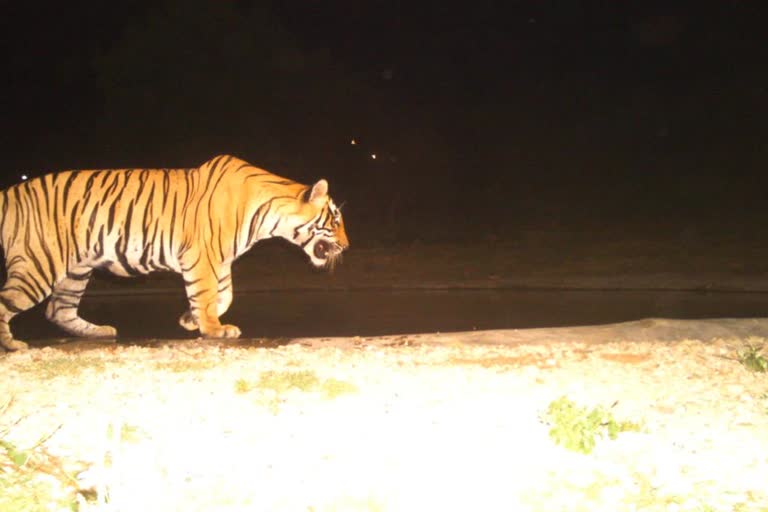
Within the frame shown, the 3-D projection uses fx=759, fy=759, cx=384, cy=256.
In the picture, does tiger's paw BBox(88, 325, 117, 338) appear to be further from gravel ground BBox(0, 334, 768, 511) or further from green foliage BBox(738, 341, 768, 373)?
green foliage BBox(738, 341, 768, 373)

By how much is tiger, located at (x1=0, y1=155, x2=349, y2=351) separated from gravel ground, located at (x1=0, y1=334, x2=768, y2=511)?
68.4 inches

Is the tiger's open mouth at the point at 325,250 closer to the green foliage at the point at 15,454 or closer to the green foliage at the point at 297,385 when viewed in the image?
the green foliage at the point at 297,385

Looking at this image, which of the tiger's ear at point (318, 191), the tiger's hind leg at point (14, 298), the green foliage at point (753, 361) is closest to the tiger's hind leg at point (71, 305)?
the tiger's hind leg at point (14, 298)

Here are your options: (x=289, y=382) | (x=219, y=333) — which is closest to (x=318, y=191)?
(x=219, y=333)

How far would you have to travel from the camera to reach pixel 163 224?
8.00 metres

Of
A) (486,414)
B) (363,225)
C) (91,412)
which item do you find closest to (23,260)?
A: (91,412)

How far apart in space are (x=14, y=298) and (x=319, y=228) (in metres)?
3.12

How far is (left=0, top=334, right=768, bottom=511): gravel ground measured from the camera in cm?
342

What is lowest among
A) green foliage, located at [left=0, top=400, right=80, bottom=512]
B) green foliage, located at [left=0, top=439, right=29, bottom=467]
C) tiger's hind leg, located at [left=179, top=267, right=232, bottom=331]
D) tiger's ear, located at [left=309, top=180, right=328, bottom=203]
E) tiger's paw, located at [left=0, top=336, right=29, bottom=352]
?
tiger's paw, located at [left=0, top=336, right=29, bottom=352]

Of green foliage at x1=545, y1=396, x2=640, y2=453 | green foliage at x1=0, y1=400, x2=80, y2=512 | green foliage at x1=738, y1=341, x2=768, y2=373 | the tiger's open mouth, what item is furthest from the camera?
the tiger's open mouth

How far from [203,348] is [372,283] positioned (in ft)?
32.9

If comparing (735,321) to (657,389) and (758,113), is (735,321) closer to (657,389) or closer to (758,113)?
(657,389)

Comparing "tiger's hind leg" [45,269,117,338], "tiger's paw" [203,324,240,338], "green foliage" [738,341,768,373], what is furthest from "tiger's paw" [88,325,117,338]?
"green foliage" [738,341,768,373]

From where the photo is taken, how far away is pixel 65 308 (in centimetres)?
850
